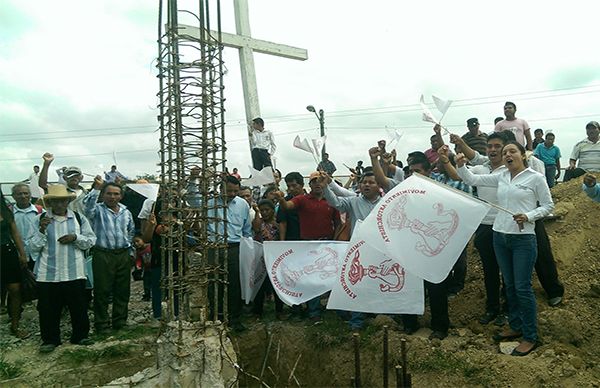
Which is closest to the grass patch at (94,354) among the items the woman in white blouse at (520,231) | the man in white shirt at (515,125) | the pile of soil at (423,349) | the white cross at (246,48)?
the pile of soil at (423,349)

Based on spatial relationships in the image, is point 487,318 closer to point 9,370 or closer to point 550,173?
point 550,173

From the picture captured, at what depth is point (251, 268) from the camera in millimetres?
6172

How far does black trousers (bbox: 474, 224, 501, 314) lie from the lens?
525 centimetres

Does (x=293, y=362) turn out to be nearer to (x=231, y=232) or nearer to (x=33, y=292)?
(x=231, y=232)

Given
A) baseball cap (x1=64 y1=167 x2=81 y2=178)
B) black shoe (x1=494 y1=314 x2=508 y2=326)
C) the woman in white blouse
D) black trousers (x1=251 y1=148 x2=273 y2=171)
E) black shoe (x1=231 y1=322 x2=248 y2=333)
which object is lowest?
black shoe (x1=231 y1=322 x2=248 y2=333)

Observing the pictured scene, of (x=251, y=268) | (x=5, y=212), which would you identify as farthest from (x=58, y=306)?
(x=251, y=268)

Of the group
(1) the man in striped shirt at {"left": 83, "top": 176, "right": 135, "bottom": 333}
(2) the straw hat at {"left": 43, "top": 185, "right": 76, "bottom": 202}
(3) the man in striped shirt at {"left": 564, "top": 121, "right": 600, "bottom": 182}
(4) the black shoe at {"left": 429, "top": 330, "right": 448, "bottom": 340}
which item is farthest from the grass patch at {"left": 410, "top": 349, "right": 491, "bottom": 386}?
(3) the man in striped shirt at {"left": 564, "top": 121, "right": 600, "bottom": 182}

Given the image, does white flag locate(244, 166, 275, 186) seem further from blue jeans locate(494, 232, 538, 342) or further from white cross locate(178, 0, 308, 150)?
white cross locate(178, 0, 308, 150)

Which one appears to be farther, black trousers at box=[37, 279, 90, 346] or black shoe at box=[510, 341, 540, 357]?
black trousers at box=[37, 279, 90, 346]

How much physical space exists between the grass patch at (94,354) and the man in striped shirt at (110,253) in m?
0.54

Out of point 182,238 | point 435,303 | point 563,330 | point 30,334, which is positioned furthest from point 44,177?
point 563,330

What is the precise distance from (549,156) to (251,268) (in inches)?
248

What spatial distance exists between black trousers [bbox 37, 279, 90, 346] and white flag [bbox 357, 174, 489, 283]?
3.37 m

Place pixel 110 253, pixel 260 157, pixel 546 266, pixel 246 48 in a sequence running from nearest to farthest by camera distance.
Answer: pixel 546 266
pixel 110 253
pixel 246 48
pixel 260 157
